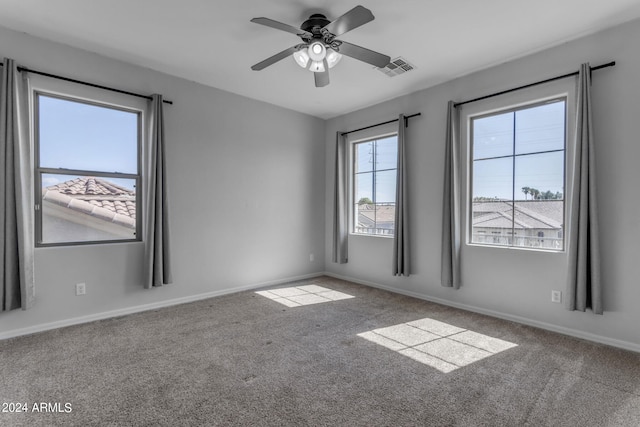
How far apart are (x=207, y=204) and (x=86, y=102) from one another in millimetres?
1695

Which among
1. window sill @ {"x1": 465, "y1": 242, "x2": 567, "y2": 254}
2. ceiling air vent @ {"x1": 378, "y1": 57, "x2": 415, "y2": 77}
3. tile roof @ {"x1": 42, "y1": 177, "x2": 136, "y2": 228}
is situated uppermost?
ceiling air vent @ {"x1": 378, "y1": 57, "x2": 415, "y2": 77}

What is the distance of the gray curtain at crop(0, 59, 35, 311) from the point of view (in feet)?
9.12

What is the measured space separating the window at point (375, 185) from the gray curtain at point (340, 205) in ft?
0.54

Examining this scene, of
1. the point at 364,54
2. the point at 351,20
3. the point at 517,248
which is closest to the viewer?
the point at 351,20

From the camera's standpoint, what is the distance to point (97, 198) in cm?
346

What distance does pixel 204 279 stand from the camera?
421cm

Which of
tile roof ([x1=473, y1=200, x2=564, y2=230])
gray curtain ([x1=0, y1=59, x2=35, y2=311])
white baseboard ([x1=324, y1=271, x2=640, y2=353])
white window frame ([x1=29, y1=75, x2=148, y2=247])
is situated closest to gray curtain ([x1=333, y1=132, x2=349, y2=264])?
white baseboard ([x1=324, y1=271, x2=640, y2=353])

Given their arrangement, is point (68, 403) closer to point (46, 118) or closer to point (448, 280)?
point (46, 118)

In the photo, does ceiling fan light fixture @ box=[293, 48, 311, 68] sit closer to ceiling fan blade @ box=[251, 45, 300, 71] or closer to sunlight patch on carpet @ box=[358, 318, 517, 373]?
ceiling fan blade @ box=[251, 45, 300, 71]

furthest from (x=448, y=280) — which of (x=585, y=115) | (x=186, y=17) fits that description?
(x=186, y=17)

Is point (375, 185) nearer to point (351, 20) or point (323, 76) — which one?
point (323, 76)

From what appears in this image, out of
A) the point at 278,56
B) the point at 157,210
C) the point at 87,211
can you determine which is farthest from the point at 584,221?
the point at 87,211

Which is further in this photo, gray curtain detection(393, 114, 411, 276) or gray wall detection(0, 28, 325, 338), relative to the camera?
gray curtain detection(393, 114, 411, 276)

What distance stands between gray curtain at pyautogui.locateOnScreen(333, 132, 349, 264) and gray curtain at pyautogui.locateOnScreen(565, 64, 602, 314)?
3078 mm
